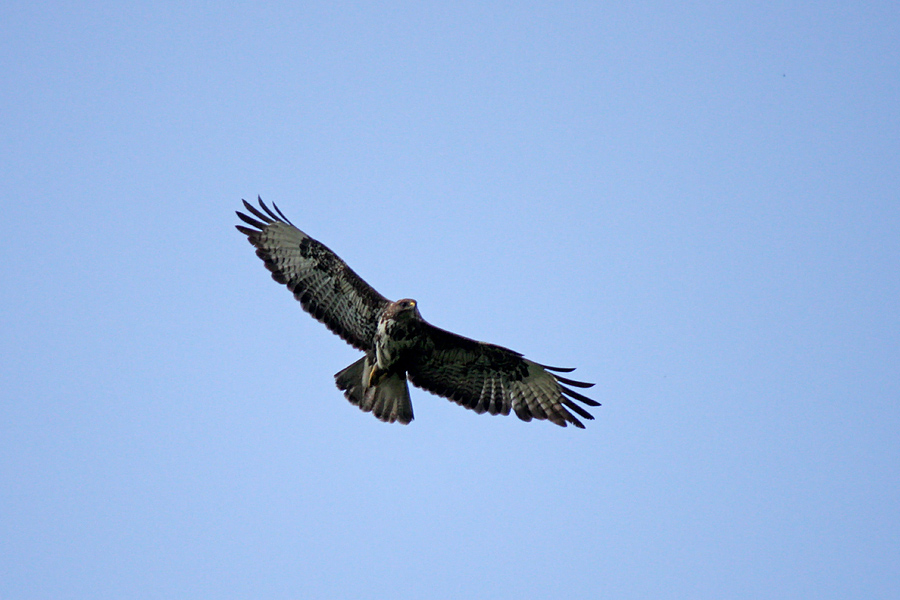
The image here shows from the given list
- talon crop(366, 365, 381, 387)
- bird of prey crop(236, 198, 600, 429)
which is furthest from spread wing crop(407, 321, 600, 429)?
talon crop(366, 365, 381, 387)

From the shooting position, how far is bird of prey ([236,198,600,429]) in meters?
10.1

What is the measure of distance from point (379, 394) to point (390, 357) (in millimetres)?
683

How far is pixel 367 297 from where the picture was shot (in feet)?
32.9

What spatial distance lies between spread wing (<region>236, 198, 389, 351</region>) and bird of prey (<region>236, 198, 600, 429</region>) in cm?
1

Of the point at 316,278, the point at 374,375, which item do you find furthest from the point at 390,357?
the point at 316,278

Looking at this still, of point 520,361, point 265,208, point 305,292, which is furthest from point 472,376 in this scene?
point 265,208

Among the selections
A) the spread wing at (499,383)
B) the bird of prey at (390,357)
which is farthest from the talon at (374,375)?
the spread wing at (499,383)

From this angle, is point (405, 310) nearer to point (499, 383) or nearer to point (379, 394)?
point (379, 394)

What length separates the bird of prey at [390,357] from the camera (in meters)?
10.1

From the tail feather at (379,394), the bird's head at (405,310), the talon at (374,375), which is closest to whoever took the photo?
the bird's head at (405,310)

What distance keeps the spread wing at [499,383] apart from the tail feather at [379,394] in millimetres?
222

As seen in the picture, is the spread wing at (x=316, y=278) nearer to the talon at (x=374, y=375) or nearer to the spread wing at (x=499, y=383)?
the talon at (x=374, y=375)

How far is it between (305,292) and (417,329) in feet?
4.89

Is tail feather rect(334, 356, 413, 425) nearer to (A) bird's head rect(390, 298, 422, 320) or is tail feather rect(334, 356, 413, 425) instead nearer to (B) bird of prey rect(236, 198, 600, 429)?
(B) bird of prey rect(236, 198, 600, 429)
